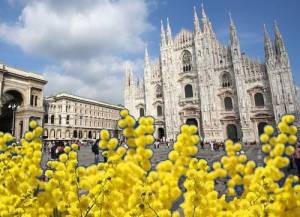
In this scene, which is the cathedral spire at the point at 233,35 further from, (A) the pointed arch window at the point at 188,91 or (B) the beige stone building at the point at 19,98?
(B) the beige stone building at the point at 19,98

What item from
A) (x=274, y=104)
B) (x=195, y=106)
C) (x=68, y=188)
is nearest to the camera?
(x=68, y=188)

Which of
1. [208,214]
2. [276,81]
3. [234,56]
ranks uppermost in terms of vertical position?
[234,56]

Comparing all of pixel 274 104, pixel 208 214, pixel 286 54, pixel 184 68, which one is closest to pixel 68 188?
pixel 208 214

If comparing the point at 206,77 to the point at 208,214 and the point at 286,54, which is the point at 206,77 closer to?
the point at 286,54

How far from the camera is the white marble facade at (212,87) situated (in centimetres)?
2809

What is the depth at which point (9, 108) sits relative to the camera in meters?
34.8

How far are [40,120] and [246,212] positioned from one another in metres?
36.9

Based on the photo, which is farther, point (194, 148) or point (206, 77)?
point (206, 77)

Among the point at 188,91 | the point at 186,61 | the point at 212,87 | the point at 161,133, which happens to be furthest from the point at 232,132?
the point at 186,61

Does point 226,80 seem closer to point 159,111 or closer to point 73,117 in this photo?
point 159,111

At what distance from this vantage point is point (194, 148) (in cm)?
143

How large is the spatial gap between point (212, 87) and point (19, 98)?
2800 centimetres

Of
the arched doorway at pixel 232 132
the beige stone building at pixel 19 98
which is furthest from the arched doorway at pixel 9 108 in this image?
the arched doorway at pixel 232 132

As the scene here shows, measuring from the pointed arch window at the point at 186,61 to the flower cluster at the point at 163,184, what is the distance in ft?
113
